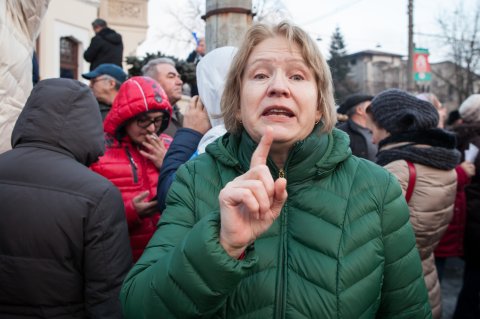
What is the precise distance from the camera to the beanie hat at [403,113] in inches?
129

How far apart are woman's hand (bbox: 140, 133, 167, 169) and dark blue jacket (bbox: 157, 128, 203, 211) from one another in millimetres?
481

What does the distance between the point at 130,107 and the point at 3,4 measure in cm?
88

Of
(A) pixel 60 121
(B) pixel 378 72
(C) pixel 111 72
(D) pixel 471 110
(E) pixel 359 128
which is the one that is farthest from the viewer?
(B) pixel 378 72

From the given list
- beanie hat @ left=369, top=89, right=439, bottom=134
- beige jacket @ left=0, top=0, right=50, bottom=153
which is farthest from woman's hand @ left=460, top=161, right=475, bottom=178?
beige jacket @ left=0, top=0, right=50, bottom=153

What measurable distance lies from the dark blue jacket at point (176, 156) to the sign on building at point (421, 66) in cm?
1564

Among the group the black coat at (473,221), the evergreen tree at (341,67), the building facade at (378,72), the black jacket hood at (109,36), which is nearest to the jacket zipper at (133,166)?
the black coat at (473,221)

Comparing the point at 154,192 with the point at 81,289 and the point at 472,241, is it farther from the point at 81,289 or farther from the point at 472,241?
the point at 472,241

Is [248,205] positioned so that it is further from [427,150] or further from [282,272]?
[427,150]

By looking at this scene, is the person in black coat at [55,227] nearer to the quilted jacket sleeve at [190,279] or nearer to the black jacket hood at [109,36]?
the quilted jacket sleeve at [190,279]

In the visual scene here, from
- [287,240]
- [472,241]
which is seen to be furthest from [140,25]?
[287,240]

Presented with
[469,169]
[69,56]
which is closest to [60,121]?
[469,169]

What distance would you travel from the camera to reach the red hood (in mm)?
3041

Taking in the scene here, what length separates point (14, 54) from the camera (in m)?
2.68

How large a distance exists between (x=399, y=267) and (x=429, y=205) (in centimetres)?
163
